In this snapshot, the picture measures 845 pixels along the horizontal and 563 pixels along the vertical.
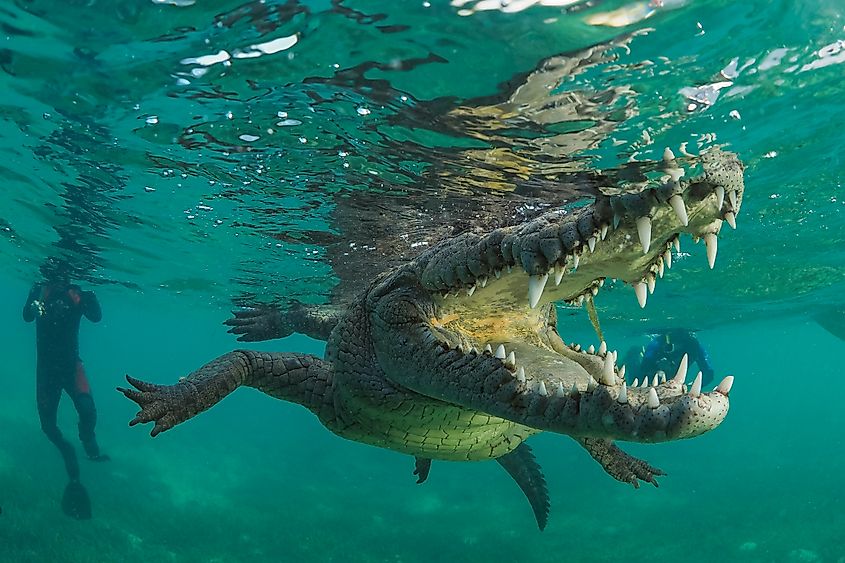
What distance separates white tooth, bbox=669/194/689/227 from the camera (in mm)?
2982

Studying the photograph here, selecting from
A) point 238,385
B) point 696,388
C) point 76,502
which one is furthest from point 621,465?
point 76,502

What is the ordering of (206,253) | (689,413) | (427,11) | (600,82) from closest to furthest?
(689,413), (427,11), (600,82), (206,253)

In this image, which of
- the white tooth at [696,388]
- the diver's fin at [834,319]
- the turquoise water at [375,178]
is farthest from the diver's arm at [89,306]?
the diver's fin at [834,319]

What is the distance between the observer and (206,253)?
1495 centimetres

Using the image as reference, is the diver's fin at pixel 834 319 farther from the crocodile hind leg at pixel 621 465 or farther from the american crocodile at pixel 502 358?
the american crocodile at pixel 502 358

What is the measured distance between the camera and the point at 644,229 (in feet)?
10.3

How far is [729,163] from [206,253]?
1391 cm

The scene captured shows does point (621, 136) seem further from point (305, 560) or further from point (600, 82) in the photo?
point (305, 560)

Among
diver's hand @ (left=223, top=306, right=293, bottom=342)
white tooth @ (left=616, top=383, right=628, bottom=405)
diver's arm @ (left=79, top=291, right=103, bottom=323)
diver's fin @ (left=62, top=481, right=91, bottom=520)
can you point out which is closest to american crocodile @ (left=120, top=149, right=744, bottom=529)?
white tooth @ (left=616, top=383, right=628, bottom=405)

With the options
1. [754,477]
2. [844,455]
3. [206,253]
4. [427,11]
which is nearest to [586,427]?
[427,11]

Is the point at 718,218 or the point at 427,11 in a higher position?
the point at 427,11

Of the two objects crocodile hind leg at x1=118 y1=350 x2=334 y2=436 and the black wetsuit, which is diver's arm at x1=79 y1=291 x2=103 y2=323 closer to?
the black wetsuit

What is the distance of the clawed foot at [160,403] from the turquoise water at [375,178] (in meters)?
3.18

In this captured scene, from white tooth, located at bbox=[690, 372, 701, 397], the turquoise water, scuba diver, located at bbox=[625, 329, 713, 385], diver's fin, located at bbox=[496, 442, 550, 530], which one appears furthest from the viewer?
scuba diver, located at bbox=[625, 329, 713, 385]
